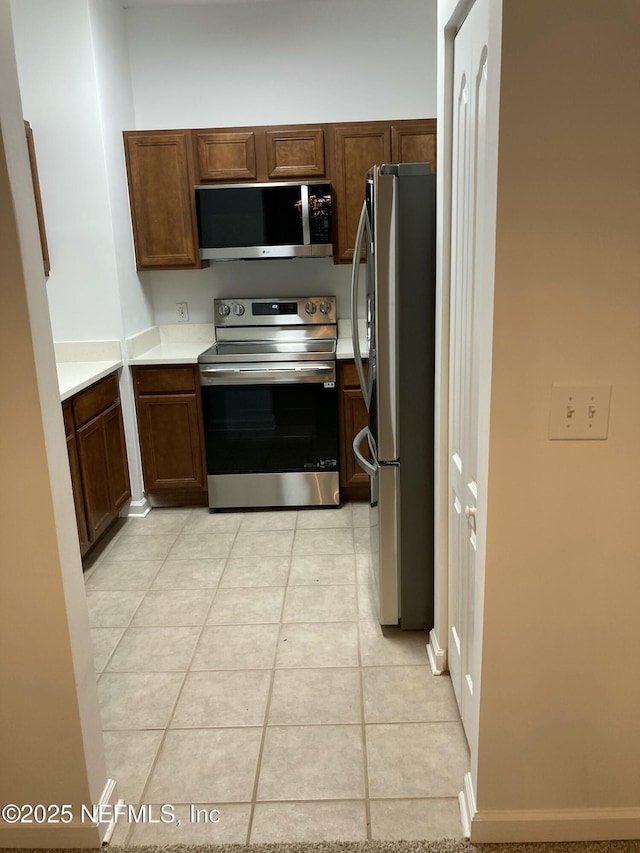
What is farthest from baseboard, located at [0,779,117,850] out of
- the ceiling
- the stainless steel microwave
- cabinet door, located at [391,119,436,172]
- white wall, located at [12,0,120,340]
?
the ceiling

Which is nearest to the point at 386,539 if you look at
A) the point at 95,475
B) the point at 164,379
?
the point at 95,475

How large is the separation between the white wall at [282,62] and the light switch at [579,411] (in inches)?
125

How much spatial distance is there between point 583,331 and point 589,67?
0.50 metres

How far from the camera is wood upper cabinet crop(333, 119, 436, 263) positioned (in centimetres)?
382

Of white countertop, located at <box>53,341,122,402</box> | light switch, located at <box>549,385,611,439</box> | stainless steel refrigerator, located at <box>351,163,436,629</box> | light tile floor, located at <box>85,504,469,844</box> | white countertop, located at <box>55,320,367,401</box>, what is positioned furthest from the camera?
white countertop, located at <box>53,341,122,402</box>

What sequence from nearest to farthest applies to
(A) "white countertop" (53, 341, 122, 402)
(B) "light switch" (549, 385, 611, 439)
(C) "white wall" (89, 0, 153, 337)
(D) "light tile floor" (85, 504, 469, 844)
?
(B) "light switch" (549, 385, 611, 439)
(D) "light tile floor" (85, 504, 469, 844)
(C) "white wall" (89, 0, 153, 337)
(A) "white countertop" (53, 341, 122, 402)

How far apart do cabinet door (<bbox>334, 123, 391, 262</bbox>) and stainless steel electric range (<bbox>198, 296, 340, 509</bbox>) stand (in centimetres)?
76

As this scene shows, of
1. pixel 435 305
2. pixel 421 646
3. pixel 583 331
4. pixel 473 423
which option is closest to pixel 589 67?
pixel 583 331

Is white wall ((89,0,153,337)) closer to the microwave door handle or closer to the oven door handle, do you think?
the oven door handle

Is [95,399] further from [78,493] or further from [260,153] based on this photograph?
[260,153]

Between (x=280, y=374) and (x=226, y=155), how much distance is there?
4.21ft

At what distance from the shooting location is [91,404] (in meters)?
3.42

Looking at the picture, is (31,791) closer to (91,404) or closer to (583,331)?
(583,331)

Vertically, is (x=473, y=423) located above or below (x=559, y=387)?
below
